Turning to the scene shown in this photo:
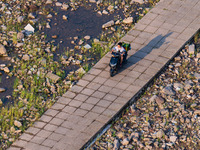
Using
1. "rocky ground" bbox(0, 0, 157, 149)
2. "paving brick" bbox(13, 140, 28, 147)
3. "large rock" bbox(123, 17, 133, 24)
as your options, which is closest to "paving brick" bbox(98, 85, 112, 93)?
"rocky ground" bbox(0, 0, 157, 149)

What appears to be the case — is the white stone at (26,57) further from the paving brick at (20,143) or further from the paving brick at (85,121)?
the paving brick at (20,143)

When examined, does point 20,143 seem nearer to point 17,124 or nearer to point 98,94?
point 17,124

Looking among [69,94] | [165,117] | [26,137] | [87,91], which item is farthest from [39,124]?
[165,117]

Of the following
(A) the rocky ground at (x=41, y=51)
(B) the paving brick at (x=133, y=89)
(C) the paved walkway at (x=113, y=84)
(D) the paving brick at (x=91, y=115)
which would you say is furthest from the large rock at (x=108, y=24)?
(D) the paving brick at (x=91, y=115)

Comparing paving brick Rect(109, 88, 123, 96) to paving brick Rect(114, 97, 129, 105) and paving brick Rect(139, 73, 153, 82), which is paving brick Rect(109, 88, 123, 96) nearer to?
paving brick Rect(114, 97, 129, 105)

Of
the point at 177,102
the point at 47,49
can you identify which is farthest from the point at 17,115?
the point at 177,102

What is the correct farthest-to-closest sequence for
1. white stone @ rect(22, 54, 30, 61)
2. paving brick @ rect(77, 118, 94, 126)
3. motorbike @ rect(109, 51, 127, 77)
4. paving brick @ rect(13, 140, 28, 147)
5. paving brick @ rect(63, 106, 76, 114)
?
white stone @ rect(22, 54, 30, 61)
motorbike @ rect(109, 51, 127, 77)
paving brick @ rect(63, 106, 76, 114)
paving brick @ rect(77, 118, 94, 126)
paving brick @ rect(13, 140, 28, 147)

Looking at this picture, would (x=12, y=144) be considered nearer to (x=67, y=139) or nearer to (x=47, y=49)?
(x=67, y=139)
